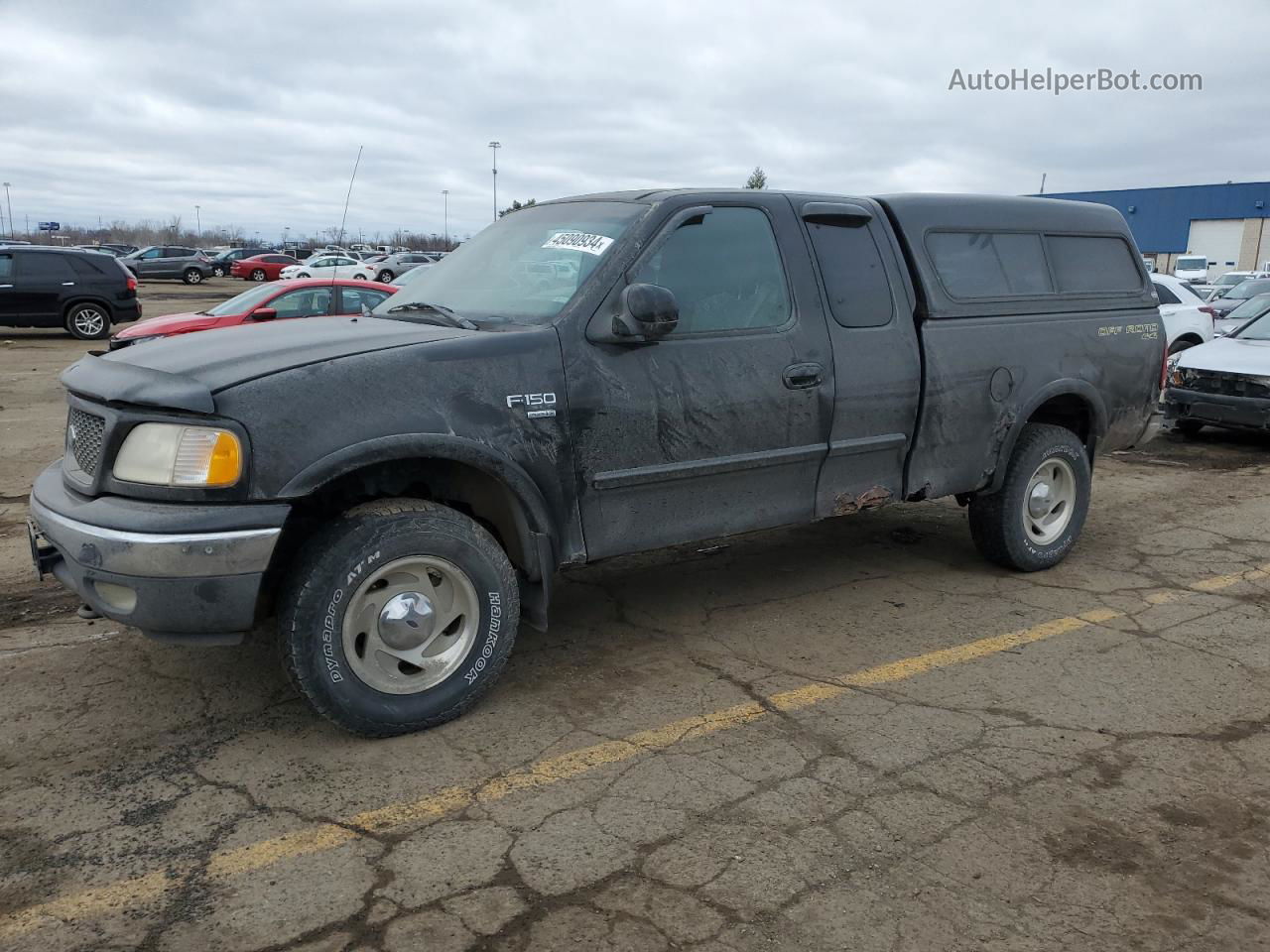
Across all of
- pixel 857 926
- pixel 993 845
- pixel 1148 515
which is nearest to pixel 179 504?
pixel 857 926

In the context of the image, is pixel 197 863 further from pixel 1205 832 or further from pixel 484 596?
pixel 1205 832

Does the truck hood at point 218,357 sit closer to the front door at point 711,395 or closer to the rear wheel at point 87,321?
the front door at point 711,395

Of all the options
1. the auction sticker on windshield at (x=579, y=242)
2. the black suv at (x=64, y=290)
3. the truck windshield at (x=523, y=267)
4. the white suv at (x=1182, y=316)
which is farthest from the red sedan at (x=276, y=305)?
the white suv at (x=1182, y=316)

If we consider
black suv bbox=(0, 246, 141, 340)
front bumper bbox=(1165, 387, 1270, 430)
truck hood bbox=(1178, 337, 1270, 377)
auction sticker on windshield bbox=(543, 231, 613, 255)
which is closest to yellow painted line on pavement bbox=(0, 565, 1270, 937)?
auction sticker on windshield bbox=(543, 231, 613, 255)

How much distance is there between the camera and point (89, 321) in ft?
63.9

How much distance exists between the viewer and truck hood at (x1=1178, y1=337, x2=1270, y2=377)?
9.53 m

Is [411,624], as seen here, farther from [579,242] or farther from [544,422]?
[579,242]

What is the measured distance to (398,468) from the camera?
3.69m

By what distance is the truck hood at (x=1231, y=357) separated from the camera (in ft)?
31.3

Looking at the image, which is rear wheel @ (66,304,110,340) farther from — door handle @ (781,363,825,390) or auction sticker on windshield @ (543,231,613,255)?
door handle @ (781,363,825,390)

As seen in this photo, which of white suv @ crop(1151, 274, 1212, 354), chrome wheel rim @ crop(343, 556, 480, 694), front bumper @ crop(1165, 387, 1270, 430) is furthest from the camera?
white suv @ crop(1151, 274, 1212, 354)

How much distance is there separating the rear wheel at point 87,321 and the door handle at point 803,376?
61.3 ft

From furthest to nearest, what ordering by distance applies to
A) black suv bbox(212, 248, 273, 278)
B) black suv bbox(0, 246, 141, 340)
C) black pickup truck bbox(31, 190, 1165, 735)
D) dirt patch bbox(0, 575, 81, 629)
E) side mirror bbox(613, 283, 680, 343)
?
black suv bbox(212, 248, 273, 278) → black suv bbox(0, 246, 141, 340) → dirt patch bbox(0, 575, 81, 629) → side mirror bbox(613, 283, 680, 343) → black pickup truck bbox(31, 190, 1165, 735)

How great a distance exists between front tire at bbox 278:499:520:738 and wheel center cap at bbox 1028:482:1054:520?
3137mm
